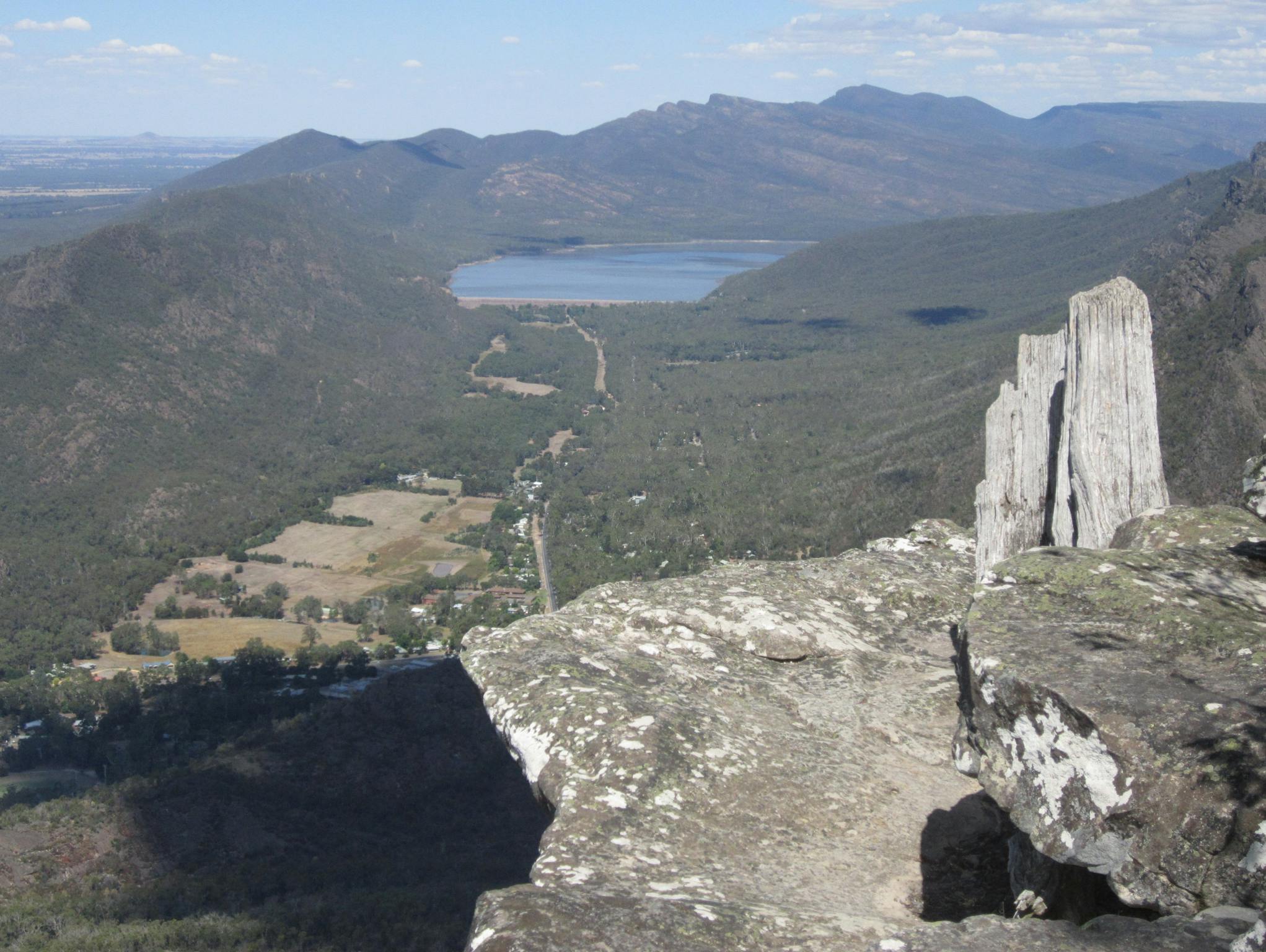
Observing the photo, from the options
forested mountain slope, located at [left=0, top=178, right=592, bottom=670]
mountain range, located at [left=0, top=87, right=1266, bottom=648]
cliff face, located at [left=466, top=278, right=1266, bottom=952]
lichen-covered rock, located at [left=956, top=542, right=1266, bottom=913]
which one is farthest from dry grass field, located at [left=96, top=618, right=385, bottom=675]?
lichen-covered rock, located at [left=956, top=542, right=1266, bottom=913]

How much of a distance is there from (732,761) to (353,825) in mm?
40071

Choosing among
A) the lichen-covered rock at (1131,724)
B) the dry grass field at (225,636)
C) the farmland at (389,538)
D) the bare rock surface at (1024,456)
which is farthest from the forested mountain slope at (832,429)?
the lichen-covered rock at (1131,724)

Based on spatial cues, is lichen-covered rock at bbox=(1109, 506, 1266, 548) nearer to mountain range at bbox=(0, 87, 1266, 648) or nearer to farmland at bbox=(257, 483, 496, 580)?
mountain range at bbox=(0, 87, 1266, 648)

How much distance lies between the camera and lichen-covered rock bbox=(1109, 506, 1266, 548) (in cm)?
1075

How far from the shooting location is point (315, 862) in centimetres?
4203

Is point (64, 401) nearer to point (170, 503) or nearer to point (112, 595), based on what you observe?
point (170, 503)

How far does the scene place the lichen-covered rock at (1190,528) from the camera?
423 inches

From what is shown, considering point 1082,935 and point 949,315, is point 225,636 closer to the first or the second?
point 1082,935

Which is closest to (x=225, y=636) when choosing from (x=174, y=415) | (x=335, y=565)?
(x=335, y=565)

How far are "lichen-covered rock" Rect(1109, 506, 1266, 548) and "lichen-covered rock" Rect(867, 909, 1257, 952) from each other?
5.02 m

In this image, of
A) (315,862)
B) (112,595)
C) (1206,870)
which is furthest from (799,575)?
(112,595)

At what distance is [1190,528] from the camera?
36.2ft

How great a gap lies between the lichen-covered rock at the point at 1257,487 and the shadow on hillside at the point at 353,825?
24.5 metres

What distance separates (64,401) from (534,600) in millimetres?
74456
